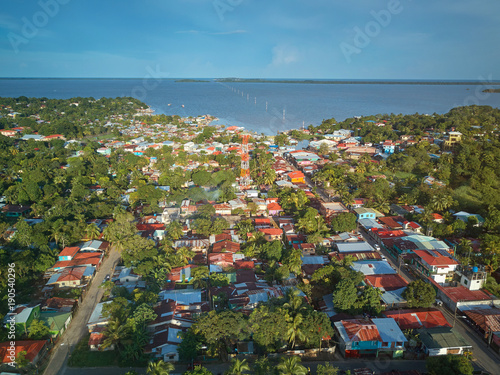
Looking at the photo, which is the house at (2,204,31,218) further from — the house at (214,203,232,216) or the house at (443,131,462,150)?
the house at (443,131,462,150)

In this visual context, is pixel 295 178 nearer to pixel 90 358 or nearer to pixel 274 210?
pixel 274 210

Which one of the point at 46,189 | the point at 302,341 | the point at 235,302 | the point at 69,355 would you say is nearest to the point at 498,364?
the point at 302,341

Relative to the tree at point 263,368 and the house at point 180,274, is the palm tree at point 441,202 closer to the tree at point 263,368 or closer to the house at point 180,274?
the house at point 180,274

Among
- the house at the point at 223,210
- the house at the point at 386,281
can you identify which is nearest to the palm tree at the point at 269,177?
the house at the point at 223,210

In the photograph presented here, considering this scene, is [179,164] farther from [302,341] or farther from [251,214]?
[302,341]

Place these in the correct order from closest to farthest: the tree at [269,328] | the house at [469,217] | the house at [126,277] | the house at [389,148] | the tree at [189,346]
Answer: the tree at [189,346] < the tree at [269,328] < the house at [126,277] < the house at [469,217] < the house at [389,148]

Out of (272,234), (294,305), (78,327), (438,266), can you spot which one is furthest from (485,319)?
(78,327)
